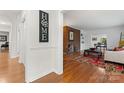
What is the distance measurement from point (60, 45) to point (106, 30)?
25.6 ft

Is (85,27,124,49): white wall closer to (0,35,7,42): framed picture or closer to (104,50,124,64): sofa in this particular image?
(104,50,124,64): sofa

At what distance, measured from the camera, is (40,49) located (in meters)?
2.99

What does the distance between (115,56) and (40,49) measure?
10.5 feet

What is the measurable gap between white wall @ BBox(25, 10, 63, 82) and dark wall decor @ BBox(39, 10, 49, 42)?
0.12 metres

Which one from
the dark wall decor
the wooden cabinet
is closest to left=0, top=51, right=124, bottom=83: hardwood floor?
the dark wall decor

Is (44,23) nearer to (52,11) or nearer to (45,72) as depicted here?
(52,11)

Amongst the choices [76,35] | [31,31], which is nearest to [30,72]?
[31,31]

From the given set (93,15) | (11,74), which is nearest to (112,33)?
(93,15)

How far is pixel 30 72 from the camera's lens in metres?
2.66

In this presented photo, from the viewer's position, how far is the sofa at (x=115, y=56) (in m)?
4.16

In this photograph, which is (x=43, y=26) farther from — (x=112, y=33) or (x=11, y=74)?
(x=112, y=33)

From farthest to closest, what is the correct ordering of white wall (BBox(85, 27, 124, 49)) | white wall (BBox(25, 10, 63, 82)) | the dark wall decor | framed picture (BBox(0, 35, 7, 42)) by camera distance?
framed picture (BBox(0, 35, 7, 42)) < white wall (BBox(85, 27, 124, 49)) < the dark wall decor < white wall (BBox(25, 10, 63, 82))

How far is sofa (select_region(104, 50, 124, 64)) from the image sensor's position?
13.6ft

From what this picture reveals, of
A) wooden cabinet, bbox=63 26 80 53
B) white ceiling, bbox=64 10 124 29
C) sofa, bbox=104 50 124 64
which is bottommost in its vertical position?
sofa, bbox=104 50 124 64
